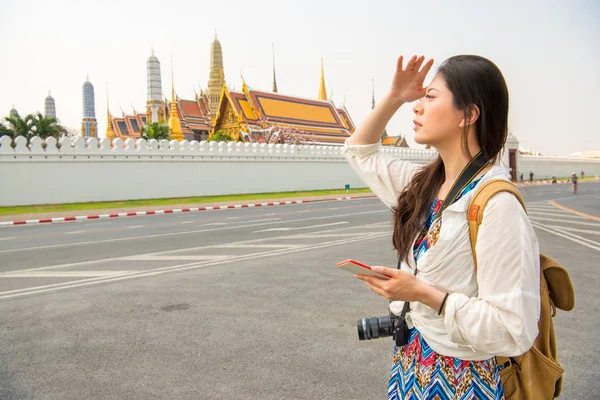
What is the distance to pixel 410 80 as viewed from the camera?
6.64ft

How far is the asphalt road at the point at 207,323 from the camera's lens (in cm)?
348

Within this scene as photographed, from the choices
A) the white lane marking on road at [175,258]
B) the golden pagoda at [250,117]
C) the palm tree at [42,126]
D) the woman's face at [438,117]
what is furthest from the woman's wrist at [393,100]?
the golden pagoda at [250,117]

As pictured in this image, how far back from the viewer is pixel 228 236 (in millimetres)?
11438

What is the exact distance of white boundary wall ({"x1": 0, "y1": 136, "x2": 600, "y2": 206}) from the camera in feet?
72.9

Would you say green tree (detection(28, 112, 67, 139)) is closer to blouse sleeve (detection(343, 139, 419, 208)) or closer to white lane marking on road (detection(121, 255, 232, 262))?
white lane marking on road (detection(121, 255, 232, 262))

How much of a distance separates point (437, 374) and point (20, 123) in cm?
3371

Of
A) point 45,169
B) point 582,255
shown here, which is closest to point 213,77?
point 45,169

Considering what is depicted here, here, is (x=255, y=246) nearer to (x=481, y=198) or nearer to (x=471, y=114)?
(x=471, y=114)

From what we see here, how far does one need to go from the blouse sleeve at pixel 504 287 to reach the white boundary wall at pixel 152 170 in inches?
925

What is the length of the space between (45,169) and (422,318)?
23.7m

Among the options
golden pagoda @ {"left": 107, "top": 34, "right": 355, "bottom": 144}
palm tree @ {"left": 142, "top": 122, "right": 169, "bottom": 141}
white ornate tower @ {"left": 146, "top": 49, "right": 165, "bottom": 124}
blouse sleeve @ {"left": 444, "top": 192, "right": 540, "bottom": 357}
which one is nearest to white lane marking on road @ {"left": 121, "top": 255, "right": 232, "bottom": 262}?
blouse sleeve @ {"left": 444, "top": 192, "right": 540, "bottom": 357}

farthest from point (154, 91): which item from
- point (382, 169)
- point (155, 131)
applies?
point (382, 169)

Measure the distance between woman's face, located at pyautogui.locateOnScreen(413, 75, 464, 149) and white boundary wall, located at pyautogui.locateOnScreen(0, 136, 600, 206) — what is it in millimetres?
23194

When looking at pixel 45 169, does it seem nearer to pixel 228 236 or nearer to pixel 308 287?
pixel 228 236
